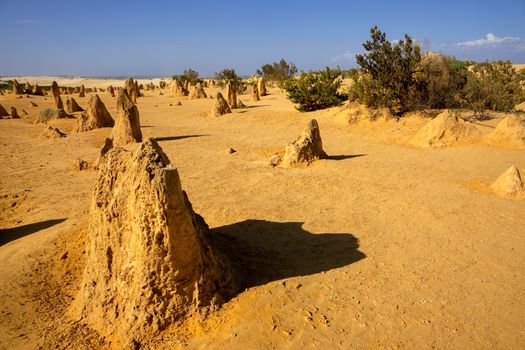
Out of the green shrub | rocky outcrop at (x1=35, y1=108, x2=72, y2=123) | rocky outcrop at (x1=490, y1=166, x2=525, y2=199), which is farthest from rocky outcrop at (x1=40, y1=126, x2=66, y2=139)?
the green shrub

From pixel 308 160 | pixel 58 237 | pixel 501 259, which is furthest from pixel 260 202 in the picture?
pixel 501 259

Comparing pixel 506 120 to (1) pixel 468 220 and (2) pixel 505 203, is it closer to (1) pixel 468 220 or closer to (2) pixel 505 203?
(2) pixel 505 203

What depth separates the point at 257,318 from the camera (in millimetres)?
3680

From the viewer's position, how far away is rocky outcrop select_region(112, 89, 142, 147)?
12.1 m

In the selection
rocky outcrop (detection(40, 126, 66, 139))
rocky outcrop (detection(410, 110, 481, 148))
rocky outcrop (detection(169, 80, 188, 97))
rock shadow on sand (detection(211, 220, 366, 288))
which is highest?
rocky outcrop (detection(169, 80, 188, 97))

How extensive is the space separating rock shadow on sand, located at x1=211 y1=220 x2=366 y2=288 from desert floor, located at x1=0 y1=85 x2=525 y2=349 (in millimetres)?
30

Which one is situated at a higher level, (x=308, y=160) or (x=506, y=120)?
(x=506, y=120)

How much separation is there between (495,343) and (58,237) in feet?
17.7

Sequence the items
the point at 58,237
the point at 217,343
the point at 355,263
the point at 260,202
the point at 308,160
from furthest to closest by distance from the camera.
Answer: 1. the point at 308,160
2. the point at 260,202
3. the point at 58,237
4. the point at 355,263
5. the point at 217,343

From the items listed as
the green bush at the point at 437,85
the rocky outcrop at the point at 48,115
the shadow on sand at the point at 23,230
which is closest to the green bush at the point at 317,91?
the green bush at the point at 437,85

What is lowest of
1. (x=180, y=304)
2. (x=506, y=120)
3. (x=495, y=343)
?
(x=495, y=343)

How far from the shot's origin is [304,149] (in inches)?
364

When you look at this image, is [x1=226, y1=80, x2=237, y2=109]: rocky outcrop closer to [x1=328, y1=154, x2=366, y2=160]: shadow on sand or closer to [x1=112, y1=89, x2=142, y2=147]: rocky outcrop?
[x1=112, y1=89, x2=142, y2=147]: rocky outcrop

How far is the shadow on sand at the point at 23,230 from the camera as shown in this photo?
6017 mm
